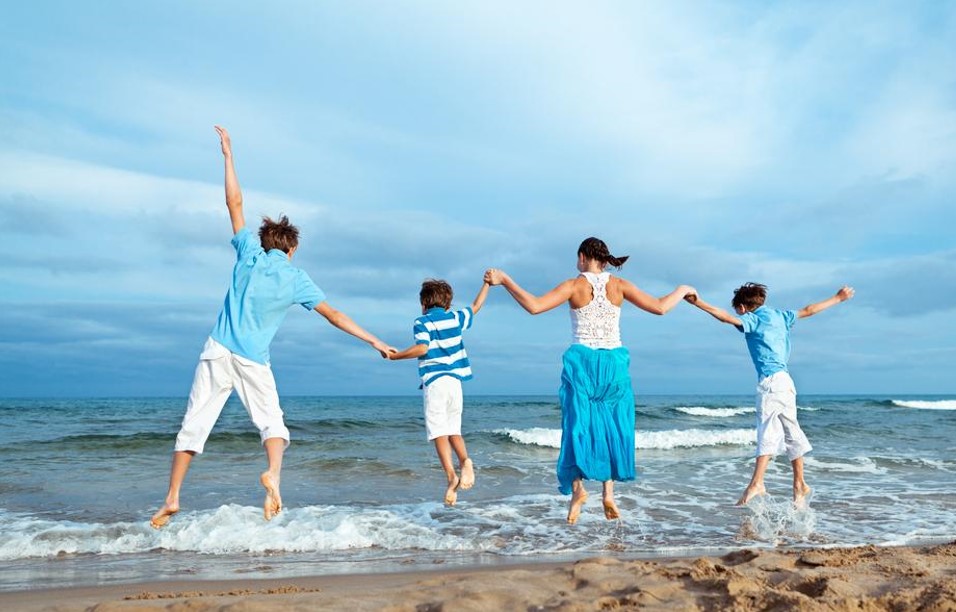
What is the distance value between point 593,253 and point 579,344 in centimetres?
78

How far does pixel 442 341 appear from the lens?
7.27 meters

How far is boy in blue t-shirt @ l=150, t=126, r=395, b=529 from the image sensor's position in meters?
5.79

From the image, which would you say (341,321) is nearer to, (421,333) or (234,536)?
(421,333)

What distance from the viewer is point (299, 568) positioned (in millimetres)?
6707

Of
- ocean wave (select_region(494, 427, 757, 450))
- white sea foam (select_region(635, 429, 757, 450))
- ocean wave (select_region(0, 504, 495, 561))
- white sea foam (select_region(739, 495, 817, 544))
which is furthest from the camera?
white sea foam (select_region(635, 429, 757, 450))

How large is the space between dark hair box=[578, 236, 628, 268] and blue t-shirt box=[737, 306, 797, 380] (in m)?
2.04

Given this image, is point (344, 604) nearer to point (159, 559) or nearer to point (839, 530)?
point (159, 559)

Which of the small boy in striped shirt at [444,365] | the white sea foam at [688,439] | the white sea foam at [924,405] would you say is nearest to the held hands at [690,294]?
the small boy in striped shirt at [444,365]

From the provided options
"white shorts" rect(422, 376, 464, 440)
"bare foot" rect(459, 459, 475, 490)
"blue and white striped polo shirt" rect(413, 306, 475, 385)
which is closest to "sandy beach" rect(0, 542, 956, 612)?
"bare foot" rect(459, 459, 475, 490)

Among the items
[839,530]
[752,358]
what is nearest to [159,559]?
[752,358]

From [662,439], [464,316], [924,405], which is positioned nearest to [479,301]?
[464,316]

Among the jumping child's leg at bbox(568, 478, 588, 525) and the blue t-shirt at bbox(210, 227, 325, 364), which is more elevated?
the blue t-shirt at bbox(210, 227, 325, 364)

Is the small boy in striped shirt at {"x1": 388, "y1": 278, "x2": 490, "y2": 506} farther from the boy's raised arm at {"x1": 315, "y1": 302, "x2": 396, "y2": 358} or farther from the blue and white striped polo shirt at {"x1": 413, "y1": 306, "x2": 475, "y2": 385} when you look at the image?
the boy's raised arm at {"x1": 315, "y1": 302, "x2": 396, "y2": 358}

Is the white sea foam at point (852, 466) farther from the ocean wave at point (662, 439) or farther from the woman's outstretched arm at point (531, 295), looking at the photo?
the woman's outstretched arm at point (531, 295)
